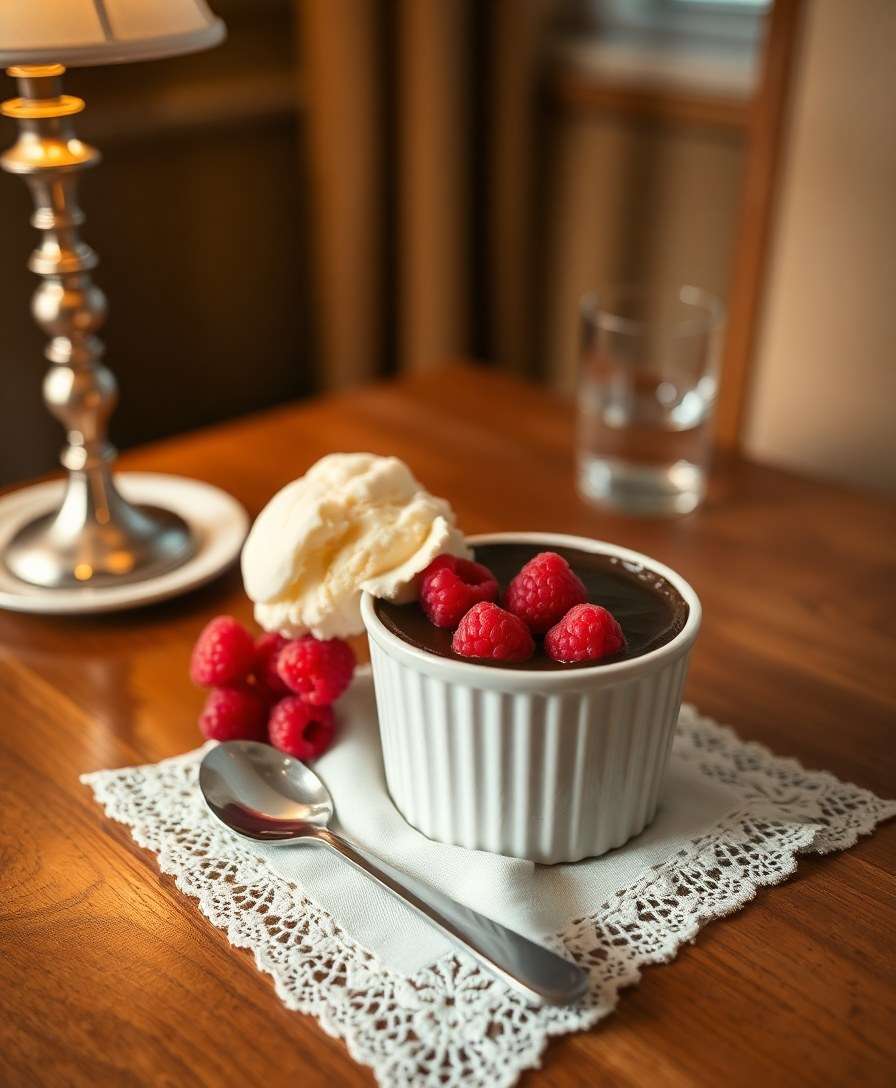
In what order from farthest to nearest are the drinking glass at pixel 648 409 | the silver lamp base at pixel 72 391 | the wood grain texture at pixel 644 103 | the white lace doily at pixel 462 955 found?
the wood grain texture at pixel 644 103 → the drinking glass at pixel 648 409 → the silver lamp base at pixel 72 391 → the white lace doily at pixel 462 955

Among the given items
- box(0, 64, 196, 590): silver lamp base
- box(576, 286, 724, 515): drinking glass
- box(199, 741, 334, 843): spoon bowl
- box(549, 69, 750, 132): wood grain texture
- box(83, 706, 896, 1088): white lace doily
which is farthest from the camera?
box(549, 69, 750, 132): wood grain texture

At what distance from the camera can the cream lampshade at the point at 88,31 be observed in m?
0.70

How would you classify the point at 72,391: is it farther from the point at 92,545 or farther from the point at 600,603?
the point at 600,603

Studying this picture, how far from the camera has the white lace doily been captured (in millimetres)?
498

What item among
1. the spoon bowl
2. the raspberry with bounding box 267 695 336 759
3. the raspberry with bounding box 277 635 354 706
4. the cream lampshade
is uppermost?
the cream lampshade

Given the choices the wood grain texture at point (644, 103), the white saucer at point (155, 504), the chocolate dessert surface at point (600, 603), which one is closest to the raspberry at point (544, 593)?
the chocolate dessert surface at point (600, 603)

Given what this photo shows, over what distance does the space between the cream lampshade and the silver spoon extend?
0.41 meters

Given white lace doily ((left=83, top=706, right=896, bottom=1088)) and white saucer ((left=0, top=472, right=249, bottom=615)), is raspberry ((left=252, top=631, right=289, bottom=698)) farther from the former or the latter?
white saucer ((left=0, top=472, right=249, bottom=615))

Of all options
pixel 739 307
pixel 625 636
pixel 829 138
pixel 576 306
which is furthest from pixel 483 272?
pixel 625 636

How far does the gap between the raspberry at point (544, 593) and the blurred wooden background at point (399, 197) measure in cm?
88

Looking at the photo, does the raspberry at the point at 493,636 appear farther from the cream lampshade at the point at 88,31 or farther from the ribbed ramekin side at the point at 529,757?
A: the cream lampshade at the point at 88,31

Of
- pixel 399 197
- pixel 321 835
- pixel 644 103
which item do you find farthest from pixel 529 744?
pixel 399 197

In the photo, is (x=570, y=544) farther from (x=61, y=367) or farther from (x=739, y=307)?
(x=739, y=307)

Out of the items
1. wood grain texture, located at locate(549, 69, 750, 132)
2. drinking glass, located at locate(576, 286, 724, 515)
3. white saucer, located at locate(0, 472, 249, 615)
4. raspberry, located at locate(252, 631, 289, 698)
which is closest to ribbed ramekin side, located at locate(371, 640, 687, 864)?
raspberry, located at locate(252, 631, 289, 698)
